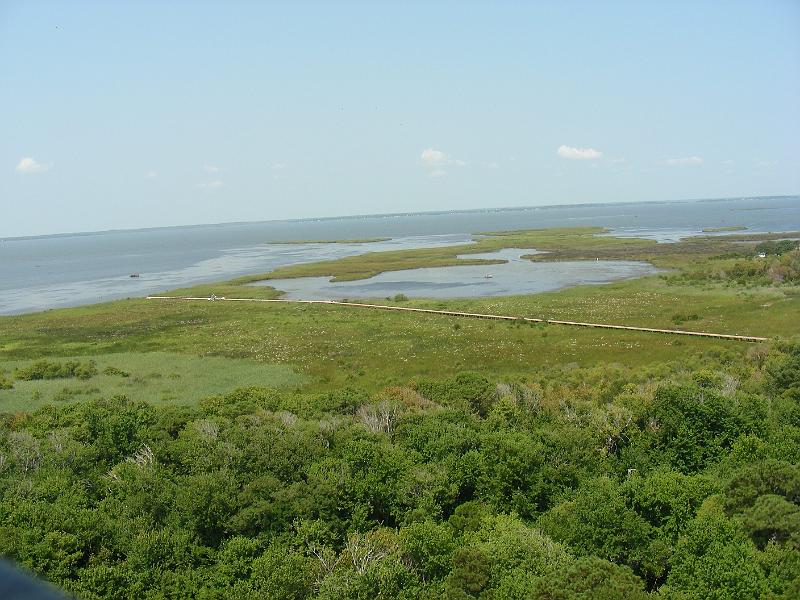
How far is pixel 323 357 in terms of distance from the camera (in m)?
47.4

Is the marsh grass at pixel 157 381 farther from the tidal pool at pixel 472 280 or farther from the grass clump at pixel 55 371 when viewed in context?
the tidal pool at pixel 472 280

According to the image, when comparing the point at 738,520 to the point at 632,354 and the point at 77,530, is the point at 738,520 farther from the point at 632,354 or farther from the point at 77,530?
the point at 632,354

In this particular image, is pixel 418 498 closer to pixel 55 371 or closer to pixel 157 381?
pixel 157 381

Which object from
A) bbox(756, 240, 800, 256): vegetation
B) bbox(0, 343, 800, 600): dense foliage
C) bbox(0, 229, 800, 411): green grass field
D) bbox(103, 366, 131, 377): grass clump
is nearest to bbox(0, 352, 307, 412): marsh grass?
bbox(103, 366, 131, 377): grass clump

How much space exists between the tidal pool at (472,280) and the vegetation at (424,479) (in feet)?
102

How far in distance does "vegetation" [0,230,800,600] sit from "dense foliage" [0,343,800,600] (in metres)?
0.07

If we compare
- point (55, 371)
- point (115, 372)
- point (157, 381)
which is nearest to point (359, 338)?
point (157, 381)

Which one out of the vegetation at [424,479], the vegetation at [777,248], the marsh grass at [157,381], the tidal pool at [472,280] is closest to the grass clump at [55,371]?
the marsh grass at [157,381]

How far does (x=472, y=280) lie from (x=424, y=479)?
6434 centimetres

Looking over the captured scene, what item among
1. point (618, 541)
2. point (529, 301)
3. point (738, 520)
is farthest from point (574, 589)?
point (529, 301)

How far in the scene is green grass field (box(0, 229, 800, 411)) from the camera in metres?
42.6

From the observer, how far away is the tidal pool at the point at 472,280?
7569 cm

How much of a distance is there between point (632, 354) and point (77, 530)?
34.1 m

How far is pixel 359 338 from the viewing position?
5269 centimetres
